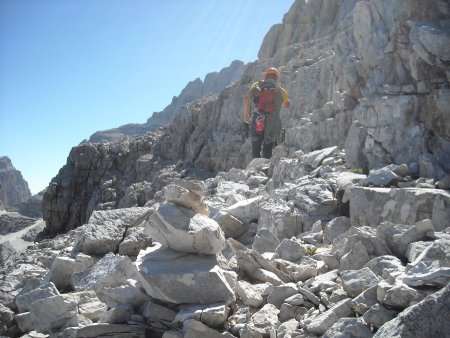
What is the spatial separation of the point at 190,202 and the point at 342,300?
264cm

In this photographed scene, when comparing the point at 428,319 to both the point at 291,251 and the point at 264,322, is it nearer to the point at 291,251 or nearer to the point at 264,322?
the point at 264,322

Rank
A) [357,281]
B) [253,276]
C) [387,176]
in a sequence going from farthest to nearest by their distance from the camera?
[387,176], [253,276], [357,281]

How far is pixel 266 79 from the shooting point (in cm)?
1788

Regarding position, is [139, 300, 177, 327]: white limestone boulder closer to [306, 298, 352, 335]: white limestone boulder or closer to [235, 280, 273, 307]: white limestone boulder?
[235, 280, 273, 307]: white limestone boulder

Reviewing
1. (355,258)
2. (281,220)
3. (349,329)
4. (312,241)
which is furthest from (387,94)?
(349,329)

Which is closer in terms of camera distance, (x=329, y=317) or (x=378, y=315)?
(x=378, y=315)

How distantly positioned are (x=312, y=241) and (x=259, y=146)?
42.0ft

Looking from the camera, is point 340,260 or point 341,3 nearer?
point 340,260

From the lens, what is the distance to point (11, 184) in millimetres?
180000

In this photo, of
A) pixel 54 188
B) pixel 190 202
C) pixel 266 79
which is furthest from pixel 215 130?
pixel 190 202

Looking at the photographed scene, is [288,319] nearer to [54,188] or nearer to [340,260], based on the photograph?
[340,260]

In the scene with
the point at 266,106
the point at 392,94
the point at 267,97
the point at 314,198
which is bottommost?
the point at 314,198

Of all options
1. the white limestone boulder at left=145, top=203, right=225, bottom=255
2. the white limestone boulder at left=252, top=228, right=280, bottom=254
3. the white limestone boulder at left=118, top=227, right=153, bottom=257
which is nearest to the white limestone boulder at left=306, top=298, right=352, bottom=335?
the white limestone boulder at left=145, top=203, right=225, bottom=255

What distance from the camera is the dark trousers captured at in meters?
19.7
